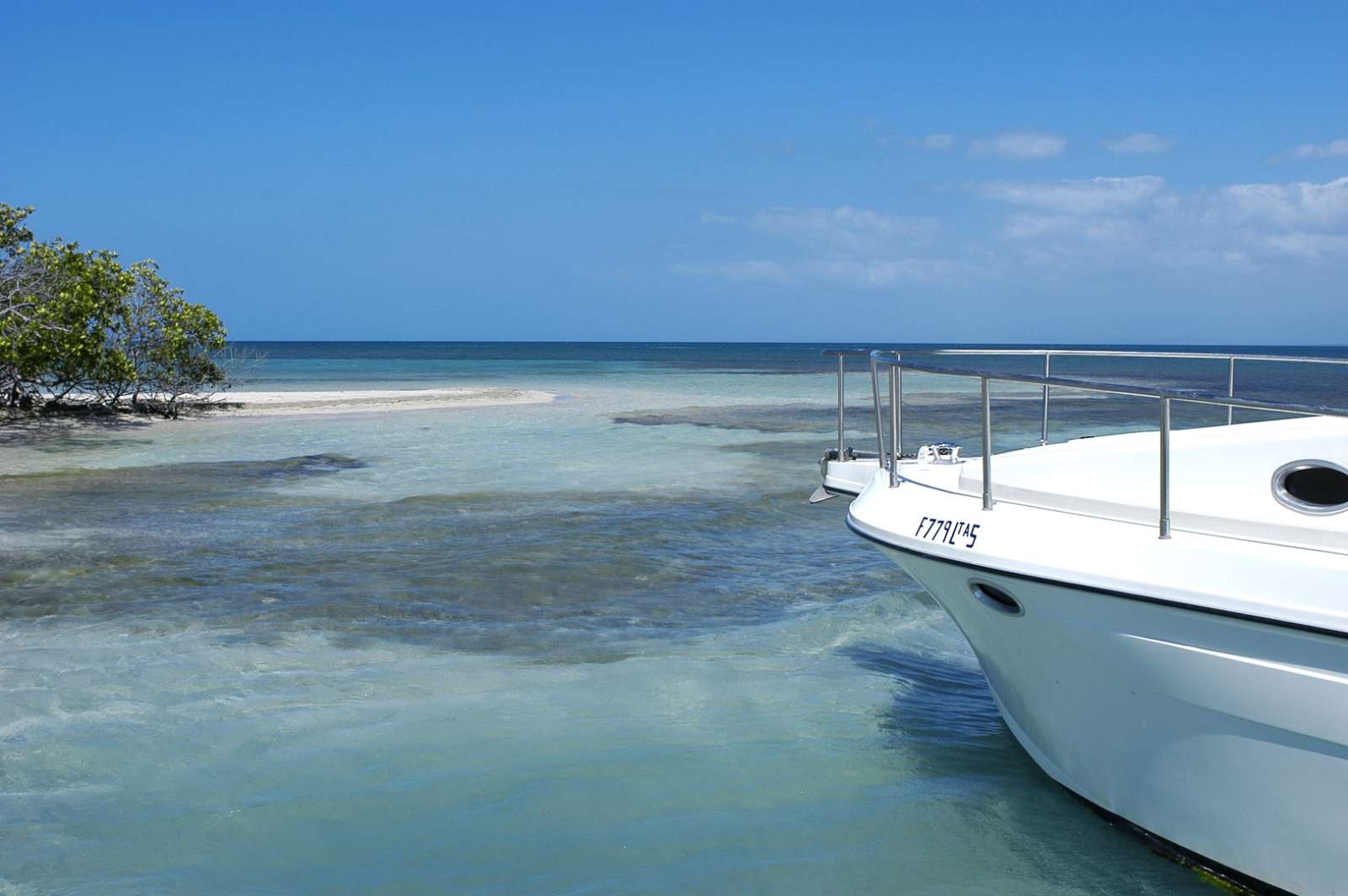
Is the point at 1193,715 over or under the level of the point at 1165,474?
under

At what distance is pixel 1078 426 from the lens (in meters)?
21.8

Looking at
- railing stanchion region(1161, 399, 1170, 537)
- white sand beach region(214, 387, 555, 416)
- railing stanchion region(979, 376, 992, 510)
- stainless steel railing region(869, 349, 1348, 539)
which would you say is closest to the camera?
stainless steel railing region(869, 349, 1348, 539)

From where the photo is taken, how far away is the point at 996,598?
13.3 ft

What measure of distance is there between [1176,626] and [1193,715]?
32 cm

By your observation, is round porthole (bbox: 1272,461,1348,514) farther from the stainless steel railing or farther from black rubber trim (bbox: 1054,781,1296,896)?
black rubber trim (bbox: 1054,781,1296,896)

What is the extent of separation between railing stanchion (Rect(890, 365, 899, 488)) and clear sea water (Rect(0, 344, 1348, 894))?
4.22ft

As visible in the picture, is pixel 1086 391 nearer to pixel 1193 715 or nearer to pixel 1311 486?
pixel 1311 486

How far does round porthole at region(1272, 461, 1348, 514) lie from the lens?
375 centimetres

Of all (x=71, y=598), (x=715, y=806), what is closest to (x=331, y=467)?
(x=71, y=598)

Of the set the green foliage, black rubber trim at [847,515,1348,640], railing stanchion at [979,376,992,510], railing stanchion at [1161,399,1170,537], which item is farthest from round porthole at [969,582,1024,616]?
the green foliage

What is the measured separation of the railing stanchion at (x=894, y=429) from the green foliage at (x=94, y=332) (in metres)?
16.9

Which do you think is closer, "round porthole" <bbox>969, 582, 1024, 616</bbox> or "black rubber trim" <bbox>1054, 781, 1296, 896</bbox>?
"black rubber trim" <bbox>1054, 781, 1296, 896</bbox>

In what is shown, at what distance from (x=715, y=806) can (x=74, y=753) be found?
2.85 meters

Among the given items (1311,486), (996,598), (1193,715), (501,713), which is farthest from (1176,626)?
(501,713)
